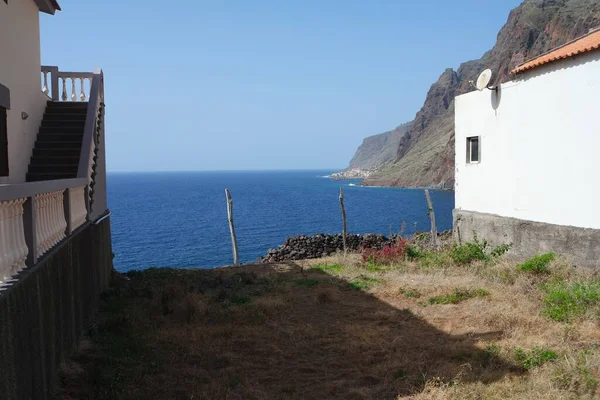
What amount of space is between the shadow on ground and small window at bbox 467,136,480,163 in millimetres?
7535

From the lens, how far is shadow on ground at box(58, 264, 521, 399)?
7.23m

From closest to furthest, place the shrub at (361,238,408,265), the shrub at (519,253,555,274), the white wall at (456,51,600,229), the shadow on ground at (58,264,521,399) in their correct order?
the shadow on ground at (58,264,521,399) → the white wall at (456,51,600,229) → the shrub at (519,253,555,274) → the shrub at (361,238,408,265)

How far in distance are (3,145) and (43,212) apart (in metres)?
4.91

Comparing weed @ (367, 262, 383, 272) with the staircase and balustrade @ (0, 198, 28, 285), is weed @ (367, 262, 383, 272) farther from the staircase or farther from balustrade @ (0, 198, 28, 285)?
balustrade @ (0, 198, 28, 285)

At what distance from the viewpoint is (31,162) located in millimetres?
12625

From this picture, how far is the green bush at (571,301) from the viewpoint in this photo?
9758mm

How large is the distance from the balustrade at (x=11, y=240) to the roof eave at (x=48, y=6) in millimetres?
9822

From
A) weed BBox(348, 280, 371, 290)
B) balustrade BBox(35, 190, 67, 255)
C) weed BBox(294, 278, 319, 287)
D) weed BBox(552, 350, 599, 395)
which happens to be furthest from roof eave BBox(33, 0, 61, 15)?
weed BBox(552, 350, 599, 395)

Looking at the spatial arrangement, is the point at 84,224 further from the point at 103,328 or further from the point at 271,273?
the point at 271,273

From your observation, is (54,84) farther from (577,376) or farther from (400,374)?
(577,376)

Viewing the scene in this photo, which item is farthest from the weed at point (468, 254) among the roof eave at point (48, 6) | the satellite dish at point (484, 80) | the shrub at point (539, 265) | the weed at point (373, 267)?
the roof eave at point (48, 6)

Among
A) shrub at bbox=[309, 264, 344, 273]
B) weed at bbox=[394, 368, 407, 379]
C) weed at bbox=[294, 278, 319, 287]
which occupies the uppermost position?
weed at bbox=[394, 368, 407, 379]

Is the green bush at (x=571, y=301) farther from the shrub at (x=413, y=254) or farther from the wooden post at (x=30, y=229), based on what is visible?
the wooden post at (x=30, y=229)

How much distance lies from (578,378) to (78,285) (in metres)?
7.23
